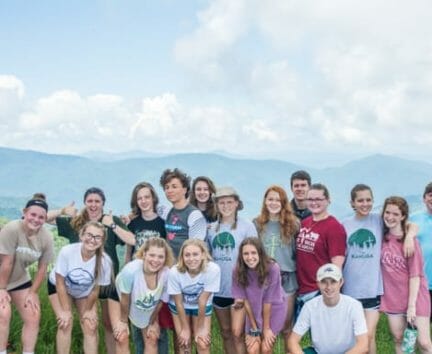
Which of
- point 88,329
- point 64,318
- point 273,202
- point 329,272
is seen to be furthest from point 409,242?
point 64,318

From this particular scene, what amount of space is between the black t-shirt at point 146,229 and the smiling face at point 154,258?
46 centimetres

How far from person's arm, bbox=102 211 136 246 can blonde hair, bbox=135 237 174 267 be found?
35 cm

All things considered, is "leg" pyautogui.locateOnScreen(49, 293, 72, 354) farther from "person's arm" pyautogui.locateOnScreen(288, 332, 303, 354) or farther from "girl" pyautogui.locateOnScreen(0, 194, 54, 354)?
"person's arm" pyautogui.locateOnScreen(288, 332, 303, 354)

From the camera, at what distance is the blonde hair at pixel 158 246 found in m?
5.48

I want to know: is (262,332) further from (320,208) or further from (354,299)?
(320,208)

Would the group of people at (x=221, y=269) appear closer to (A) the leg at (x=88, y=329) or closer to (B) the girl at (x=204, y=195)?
(A) the leg at (x=88, y=329)

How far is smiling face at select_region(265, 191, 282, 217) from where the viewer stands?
5668 millimetres

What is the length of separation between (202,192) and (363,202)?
1625mm

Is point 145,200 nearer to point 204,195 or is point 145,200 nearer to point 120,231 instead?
point 120,231

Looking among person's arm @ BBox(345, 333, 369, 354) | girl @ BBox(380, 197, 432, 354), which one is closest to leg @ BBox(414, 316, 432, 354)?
girl @ BBox(380, 197, 432, 354)

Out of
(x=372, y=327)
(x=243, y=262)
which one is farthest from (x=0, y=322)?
(x=372, y=327)

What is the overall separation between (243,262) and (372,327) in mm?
1394

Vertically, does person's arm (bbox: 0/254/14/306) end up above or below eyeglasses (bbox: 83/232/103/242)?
below

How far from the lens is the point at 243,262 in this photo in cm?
548
